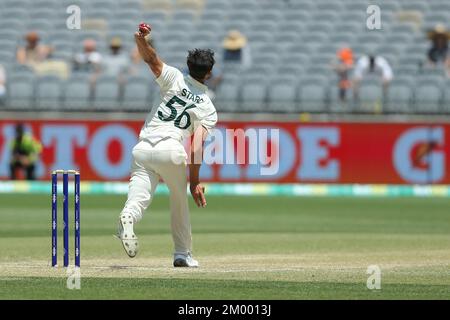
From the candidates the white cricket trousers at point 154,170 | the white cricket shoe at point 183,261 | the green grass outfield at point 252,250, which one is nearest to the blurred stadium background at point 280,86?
the green grass outfield at point 252,250

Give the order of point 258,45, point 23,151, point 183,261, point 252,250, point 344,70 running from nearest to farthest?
1. point 183,261
2. point 252,250
3. point 23,151
4. point 344,70
5. point 258,45

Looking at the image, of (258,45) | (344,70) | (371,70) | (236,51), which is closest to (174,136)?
(344,70)

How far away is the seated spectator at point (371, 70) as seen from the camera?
76.4ft

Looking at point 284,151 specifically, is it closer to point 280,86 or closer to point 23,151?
point 280,86

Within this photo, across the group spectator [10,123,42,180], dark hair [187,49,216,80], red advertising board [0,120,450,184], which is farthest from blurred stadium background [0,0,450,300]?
dark hair [187,49,216,80]

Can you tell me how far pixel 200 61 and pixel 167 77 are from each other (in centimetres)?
33

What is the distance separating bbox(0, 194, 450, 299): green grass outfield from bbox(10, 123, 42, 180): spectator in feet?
3.43

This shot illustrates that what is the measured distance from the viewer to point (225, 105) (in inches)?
924

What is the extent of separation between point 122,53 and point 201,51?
14.6 metres

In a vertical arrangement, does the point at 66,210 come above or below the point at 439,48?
below

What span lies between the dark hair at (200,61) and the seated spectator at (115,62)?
13.6 meters

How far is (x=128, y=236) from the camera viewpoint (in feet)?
32.8
